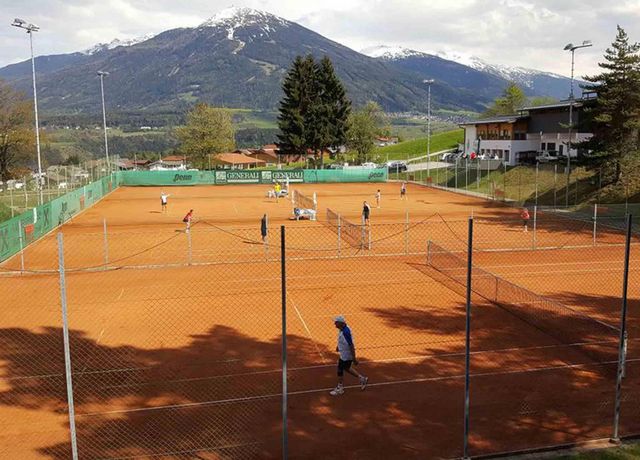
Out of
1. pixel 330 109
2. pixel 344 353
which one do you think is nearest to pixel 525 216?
pixel 344 353

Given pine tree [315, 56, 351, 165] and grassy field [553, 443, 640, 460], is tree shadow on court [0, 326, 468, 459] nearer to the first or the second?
grassy field [553, 443, 640, 460]

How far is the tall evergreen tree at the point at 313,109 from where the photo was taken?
273 ft

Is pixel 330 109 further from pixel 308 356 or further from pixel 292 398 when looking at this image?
pixel 292 398

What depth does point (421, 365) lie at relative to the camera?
13.4m

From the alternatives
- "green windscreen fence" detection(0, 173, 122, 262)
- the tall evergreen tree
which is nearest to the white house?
the tall evergreen tree

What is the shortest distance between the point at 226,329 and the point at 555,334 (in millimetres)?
8593

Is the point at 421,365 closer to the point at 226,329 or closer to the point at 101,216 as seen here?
the point at 226,329

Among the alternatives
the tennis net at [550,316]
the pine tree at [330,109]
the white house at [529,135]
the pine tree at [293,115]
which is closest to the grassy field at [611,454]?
the tennis net at [550,316]

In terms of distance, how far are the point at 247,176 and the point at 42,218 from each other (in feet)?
136

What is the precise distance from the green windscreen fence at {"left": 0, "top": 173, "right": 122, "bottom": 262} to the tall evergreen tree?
35618 millimetres

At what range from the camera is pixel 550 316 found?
16.7 metres

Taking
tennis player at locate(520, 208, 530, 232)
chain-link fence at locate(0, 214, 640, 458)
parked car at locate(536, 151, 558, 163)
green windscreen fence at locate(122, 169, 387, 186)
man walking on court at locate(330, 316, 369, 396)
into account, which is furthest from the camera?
green windscreen fence at locate(122, 169, 387, 186)

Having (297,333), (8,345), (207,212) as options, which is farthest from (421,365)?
(207,212)

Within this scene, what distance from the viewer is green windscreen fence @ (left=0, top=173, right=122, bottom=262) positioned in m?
26.5
